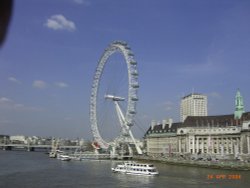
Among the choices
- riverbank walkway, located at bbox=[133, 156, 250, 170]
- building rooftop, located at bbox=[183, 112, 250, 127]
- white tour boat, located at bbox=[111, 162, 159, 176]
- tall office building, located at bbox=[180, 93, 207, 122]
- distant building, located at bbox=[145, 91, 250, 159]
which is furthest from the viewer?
tall office building, located at bbox=[180, 93, 207, 122]

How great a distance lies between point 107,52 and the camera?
176ft

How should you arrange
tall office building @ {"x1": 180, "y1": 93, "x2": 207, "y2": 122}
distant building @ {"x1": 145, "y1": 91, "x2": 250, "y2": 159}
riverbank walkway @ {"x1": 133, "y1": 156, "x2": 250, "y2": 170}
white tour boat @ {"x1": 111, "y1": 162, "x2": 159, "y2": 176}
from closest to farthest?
1. white tour boat @ {"x1": 111, "y1": 162, "x2": 159, "y2": 176}
2. riverbank walkway @ {"x1": 133, "y1": 156, "x2": 250, "y2": 170}
3. distant building @ {"x1": 145, "y1": 91, "x2": 250, "y2": 159}
4. tall office building @ {"x1": 180, "y1": 93, "x2": 207, "y2": 122}

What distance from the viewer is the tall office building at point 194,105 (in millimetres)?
107750

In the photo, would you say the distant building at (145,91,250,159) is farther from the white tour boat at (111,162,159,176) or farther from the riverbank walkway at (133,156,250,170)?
the white tour boat at (111,162,159,176)

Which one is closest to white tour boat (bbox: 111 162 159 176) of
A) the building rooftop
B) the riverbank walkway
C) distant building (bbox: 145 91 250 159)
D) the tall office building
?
the riverbank walkway

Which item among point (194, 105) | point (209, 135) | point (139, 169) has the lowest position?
point (139, 169)

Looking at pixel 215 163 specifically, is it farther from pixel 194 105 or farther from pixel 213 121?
pixel 194 105

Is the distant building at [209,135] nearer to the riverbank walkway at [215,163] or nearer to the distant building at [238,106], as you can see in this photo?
the distant building at [238,106]

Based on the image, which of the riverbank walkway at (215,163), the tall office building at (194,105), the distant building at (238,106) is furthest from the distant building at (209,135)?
the tall office building at (194,105)

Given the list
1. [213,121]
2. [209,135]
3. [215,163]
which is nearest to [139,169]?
[215,163]

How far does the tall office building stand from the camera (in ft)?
354

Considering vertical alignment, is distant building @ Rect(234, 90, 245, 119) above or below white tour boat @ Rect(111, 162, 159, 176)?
above

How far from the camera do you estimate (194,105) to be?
107625 mm

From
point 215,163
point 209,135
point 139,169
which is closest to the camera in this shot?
point 139,169
